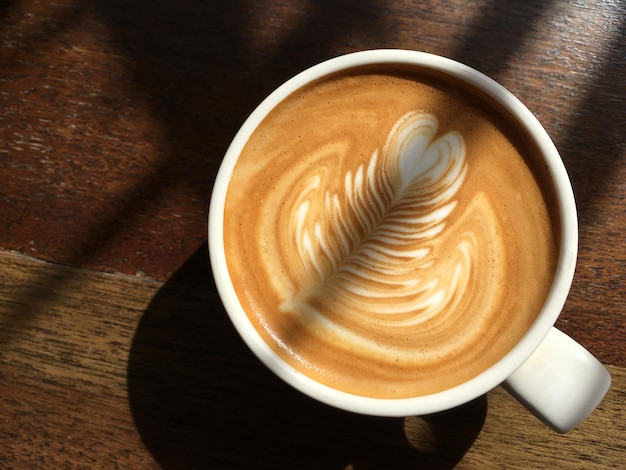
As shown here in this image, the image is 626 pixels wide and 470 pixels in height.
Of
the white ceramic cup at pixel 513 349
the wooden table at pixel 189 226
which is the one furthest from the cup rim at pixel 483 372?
the wooden table at pixel 189 226

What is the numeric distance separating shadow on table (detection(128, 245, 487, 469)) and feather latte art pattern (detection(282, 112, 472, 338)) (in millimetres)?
206

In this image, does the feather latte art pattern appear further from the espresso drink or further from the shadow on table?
the shadow on table

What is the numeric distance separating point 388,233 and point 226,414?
0.37 metres

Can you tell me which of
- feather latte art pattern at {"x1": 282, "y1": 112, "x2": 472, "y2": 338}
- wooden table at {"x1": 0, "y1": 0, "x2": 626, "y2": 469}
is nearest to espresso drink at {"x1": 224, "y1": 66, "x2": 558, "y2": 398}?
feather latte art pattern at {"x1": 282, "y1": 112, "x2": 472, "y2": 338}

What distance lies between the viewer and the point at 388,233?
0.72 m

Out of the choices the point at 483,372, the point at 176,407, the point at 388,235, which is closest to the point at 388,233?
the point at 388,235

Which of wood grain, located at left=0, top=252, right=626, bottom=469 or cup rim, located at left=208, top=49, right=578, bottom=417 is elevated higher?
cup rim, located at left=208, top=49, right=578, bottom=417

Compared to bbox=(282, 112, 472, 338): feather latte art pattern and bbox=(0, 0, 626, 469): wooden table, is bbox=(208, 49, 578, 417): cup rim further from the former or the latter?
bbox=(0, 0, 626, 469): wooden table

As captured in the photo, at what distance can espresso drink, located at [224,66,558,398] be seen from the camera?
700 millimetres

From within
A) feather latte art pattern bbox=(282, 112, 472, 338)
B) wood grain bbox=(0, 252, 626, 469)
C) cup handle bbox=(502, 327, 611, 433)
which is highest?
feather latte art pattern bbox=(282, 112, 472, 338)

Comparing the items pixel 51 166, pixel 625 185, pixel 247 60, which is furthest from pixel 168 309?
pixel 625 185

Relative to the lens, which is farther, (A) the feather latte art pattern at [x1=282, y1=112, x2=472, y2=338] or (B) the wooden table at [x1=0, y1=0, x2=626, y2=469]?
(B) the wooden table at [x1=0, y1=0, x2=626, y2=469]

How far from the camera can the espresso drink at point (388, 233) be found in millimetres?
700

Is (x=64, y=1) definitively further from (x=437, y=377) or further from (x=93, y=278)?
(x=437, y=377)
